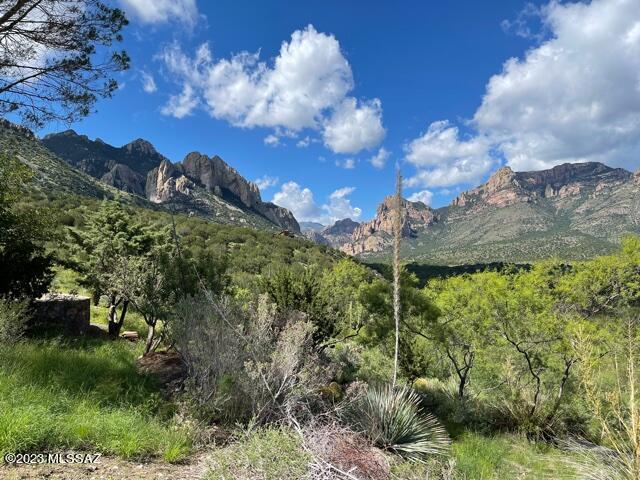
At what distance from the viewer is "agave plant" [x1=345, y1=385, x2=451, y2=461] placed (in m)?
5.97

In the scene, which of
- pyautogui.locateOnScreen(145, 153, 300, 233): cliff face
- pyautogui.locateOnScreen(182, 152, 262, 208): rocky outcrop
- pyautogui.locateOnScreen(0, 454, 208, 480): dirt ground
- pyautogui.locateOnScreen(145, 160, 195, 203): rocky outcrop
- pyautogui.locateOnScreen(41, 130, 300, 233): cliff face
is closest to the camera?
pyautogui.locateOnScreen(0, 454, 208, 480): dirt ground

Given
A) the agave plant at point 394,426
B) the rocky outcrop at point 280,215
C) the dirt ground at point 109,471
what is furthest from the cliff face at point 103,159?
the dirt ground at point 109,471

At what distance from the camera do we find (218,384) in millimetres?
6047

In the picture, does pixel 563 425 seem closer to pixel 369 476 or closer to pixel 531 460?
pixel 531 460

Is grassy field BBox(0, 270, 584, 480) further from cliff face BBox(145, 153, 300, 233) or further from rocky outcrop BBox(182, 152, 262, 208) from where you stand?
rocky outcrop BBox(182, 152, 262, 208)

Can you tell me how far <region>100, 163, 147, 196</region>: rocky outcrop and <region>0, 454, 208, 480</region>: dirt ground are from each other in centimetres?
11444

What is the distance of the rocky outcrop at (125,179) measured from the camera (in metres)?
108

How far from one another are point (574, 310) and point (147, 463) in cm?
1054

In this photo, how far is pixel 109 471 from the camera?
3799mm

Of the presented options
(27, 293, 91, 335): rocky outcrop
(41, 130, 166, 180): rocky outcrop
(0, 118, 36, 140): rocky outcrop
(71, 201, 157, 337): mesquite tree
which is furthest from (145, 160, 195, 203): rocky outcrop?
(0, 118, 36, 140): rocky outcrop

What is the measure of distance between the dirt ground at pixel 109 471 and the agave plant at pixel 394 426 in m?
2.72

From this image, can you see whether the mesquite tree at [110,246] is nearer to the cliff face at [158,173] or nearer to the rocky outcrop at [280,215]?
the cliff face at [158,173]

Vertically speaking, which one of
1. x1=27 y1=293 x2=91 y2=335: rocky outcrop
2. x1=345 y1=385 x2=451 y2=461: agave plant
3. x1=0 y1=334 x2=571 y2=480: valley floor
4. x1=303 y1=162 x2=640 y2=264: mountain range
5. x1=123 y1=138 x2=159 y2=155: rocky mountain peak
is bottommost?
x1=345 y1=385 x2=451 y2=461: agave plant

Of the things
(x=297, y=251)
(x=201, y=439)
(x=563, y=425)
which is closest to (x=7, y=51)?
(x=201, y=439)
